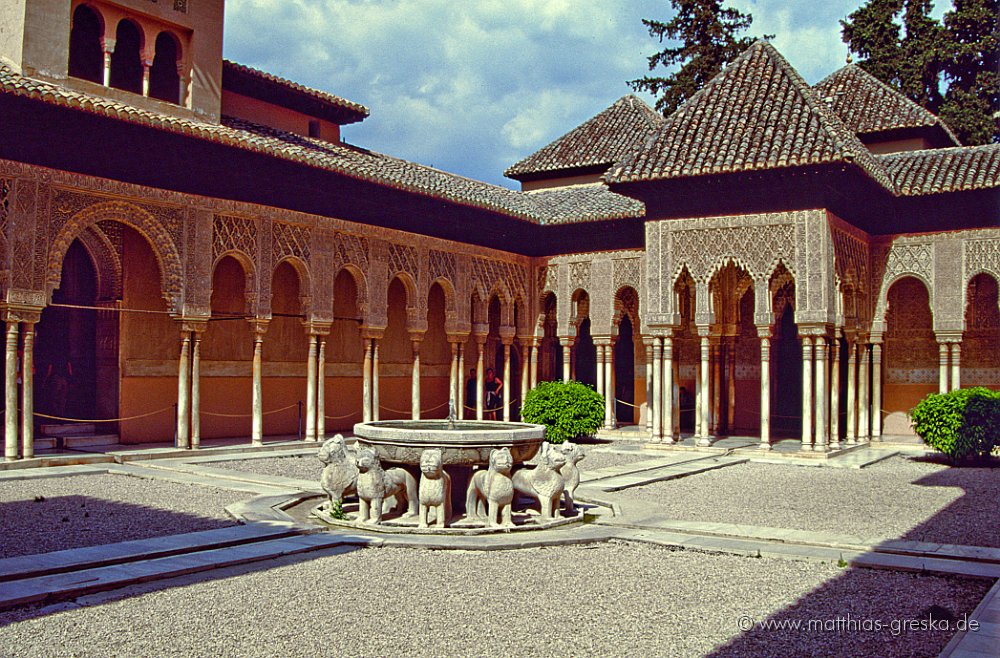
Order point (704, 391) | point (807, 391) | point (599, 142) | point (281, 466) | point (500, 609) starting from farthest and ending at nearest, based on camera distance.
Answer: point (599, 142), point (704, 391), point (807, 391), point (281, 466), point (500, 609)

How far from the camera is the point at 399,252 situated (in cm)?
1927

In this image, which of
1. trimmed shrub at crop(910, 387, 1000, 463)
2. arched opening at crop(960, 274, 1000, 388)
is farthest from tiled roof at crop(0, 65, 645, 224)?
trimmed shrub at crop(910, 387, 1000, 463)

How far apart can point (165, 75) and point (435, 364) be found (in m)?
9.90

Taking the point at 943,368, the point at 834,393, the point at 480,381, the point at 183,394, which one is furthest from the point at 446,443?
the point at 480,381

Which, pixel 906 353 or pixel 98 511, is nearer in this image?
pixel 98 511

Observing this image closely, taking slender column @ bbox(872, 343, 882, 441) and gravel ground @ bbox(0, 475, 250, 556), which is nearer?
gravel ground @ bbox(0, 475, 250, 556)

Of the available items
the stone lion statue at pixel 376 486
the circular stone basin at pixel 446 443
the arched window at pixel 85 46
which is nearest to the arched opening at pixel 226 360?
the arched window at pixel 85 46

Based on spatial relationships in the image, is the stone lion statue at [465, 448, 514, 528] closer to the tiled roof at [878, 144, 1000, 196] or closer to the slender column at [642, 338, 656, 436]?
the slender column at [642, 338, 656, 436]

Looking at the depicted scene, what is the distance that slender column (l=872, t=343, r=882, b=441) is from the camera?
62.3 feet

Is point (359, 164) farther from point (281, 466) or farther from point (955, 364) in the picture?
point (955, 364)

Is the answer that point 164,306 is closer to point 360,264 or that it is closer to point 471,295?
point 360,264

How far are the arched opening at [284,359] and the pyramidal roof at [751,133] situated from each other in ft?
23.7

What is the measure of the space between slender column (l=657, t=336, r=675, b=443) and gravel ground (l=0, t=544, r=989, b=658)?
10835mm

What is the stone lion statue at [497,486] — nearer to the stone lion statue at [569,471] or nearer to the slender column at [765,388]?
the stone lion statue at [569,471]
